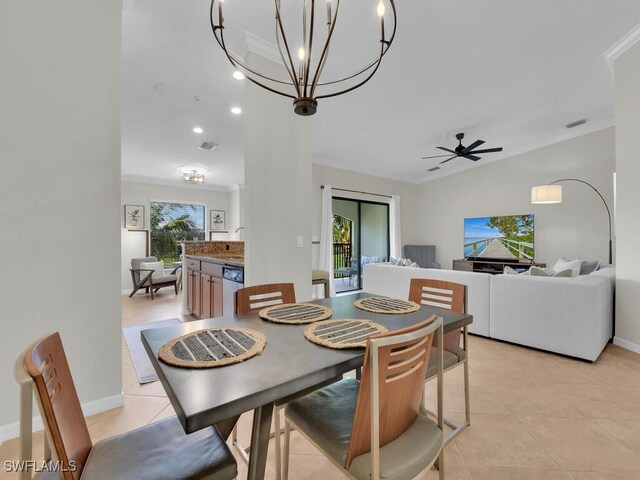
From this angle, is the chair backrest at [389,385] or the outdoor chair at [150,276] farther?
the outdoor chair at [150,276]

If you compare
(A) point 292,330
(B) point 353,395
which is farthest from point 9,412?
(B) point 353,395

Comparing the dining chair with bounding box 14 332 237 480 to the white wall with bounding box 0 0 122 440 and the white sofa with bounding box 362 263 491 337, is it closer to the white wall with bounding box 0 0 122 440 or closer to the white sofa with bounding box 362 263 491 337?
the white wall with bounding box 0 0 122 440

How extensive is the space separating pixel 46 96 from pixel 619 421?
4015mm

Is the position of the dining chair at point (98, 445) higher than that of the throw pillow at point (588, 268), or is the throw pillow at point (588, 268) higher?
the throw pillow at point (588, 268)

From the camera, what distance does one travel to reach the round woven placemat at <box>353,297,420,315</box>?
1613 mm

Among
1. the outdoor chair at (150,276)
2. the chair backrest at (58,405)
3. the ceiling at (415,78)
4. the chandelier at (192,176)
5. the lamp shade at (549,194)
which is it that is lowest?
the outdoor chair at (150,276)

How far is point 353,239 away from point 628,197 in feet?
14.1

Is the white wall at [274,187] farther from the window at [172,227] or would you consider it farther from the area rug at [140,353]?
the window at [172,227]

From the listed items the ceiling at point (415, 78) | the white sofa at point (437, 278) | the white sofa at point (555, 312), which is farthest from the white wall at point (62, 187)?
the white sofa at point (555, 312)

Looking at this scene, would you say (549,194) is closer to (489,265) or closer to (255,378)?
(489,265)

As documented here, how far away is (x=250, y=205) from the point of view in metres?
2.62

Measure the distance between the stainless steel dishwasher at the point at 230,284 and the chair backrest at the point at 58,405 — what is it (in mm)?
1926

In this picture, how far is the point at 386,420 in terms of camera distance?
0.94 meters

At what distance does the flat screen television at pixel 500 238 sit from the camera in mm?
5715
